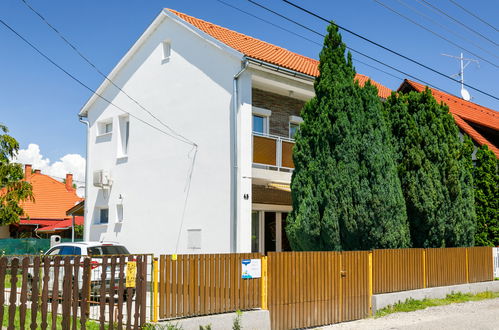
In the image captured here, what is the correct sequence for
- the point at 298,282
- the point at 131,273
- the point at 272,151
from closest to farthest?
1. the point at 131,273
2. the point at 298,282
3. the point at 272,151

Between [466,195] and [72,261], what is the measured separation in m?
11.9

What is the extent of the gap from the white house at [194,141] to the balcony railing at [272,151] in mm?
30

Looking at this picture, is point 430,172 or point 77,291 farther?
point 430,172

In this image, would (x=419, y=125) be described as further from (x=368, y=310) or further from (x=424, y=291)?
(x=368, y=310)

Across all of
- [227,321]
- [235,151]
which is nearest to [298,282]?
[227,321]

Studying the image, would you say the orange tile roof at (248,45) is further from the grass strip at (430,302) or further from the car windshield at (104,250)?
the grass strip at (430,302)

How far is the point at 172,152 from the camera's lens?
17391 mm

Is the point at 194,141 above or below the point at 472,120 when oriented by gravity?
below

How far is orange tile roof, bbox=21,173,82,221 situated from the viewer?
1523 inches

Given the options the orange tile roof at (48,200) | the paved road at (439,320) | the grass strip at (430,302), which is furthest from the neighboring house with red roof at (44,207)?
the paved road at (439,320)

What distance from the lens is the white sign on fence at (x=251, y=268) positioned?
973 centimetres

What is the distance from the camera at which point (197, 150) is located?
16.6 m

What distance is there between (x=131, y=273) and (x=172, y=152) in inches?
357

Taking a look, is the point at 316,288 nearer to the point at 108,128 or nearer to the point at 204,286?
the point at 204,286
